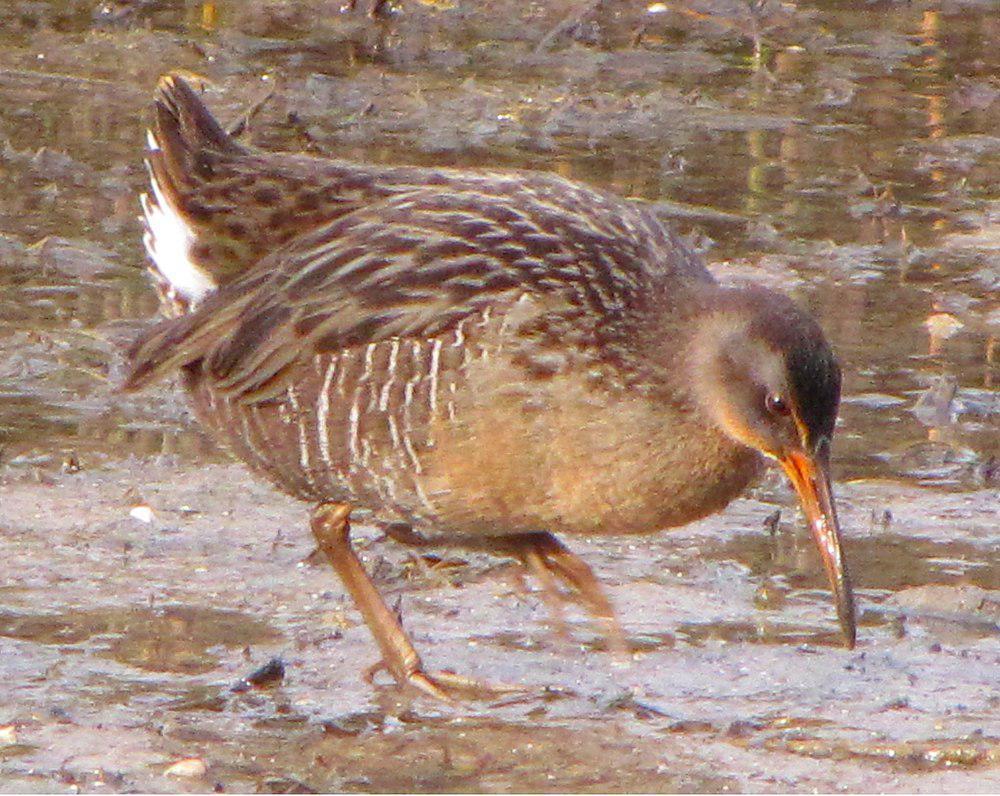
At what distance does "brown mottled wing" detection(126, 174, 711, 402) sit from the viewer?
18.0 ft

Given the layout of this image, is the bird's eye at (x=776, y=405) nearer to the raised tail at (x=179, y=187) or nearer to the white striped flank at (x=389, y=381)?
the white striped flank at (x=389, y=381)

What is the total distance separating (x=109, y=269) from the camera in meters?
8.31

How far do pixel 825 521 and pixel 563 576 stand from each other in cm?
75

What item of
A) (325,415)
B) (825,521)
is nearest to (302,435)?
(325,415)

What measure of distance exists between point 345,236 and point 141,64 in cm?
527

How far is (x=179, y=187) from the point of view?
6.13 m

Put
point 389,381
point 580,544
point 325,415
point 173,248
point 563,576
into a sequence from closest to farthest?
point 389,381 → point 325,415 → point 563,576 → point 173,248 → point 580,544

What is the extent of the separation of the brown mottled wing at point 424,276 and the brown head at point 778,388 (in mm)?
233

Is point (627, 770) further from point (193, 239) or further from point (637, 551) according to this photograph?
point (193, 239)

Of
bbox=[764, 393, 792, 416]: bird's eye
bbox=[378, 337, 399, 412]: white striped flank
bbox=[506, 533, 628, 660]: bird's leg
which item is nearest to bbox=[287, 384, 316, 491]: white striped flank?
bbox=[378, 337, 399, 412]: white striped flank

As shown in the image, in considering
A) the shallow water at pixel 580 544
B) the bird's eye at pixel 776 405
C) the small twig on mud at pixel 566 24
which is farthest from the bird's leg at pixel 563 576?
the small twig on mud at pixel 566 24

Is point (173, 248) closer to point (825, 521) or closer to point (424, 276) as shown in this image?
point (424, 276)

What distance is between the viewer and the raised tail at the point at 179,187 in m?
6.04

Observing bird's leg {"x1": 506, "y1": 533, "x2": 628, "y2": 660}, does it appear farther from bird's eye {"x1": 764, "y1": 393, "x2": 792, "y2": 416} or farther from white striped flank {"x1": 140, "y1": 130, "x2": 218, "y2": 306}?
white striped flank {"x1": 140, "y1": 130, "x2": 218, "y2": 306}
